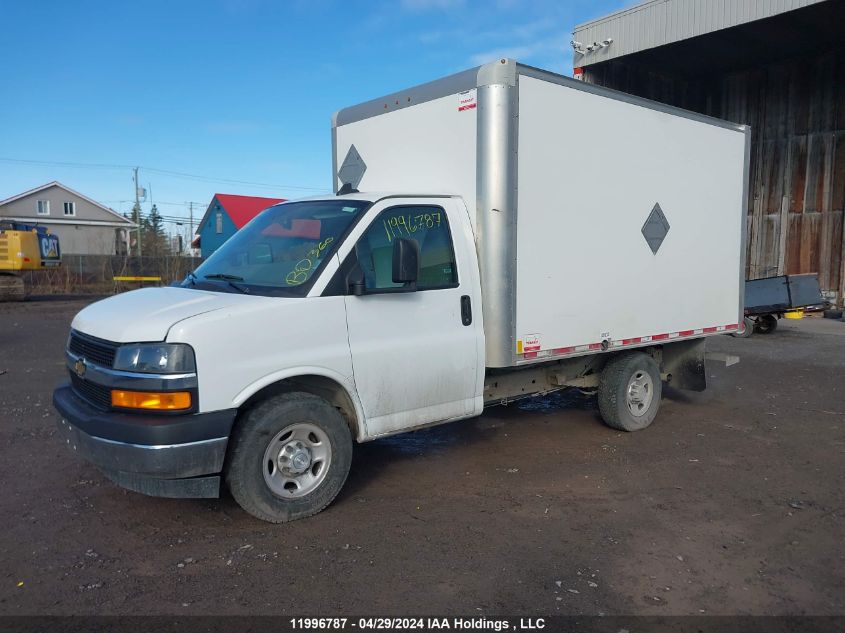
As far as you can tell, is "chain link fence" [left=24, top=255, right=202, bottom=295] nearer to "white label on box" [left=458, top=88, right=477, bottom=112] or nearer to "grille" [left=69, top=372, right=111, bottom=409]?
"grille" [left=69, top=372, right=111, bottom=409]

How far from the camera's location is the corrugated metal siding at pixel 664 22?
666 inches

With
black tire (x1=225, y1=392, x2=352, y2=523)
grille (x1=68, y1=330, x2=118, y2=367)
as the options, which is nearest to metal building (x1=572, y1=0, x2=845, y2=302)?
black tire (x1=225, y1=392, x2=352, y2=523)

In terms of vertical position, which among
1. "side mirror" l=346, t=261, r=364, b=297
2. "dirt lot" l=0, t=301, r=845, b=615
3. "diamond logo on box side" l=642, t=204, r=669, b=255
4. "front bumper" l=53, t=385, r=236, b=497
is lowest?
"dirt lot" l=0, t=301, r=845, b=615

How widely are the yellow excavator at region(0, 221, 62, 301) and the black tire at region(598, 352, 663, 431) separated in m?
24.1

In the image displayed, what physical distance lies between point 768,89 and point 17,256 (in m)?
26.8

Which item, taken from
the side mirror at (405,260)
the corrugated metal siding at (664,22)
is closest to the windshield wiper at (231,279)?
the side mirror at (405,260)

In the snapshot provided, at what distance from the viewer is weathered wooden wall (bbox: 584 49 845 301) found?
21516 millimetres

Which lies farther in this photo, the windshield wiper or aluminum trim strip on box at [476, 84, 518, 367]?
aluminum trim strip on box at [476, 84, 518, 367]

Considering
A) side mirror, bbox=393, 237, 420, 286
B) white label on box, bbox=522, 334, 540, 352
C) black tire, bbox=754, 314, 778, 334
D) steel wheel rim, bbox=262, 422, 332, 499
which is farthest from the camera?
black tire, bbox=754, 314, 778, 334

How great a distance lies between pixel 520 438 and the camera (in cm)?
682

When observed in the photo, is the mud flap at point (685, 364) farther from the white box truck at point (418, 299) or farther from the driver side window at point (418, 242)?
the driver side window at point (418, 242)

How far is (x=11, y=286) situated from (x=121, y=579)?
24.5 metres

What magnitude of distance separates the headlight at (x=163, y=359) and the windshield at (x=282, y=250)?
2.47ft

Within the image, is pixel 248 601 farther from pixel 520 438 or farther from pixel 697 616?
pixel 520 438
